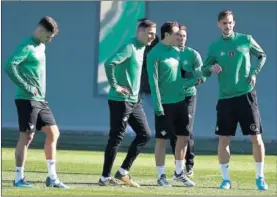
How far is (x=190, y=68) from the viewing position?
12977 millimetres

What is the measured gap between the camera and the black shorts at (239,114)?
12.0 meters

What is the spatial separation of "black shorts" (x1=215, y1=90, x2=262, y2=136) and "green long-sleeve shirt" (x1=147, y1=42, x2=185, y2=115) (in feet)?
1.94

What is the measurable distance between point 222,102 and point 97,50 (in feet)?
34.4

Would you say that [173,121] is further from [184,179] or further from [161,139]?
[184,179]

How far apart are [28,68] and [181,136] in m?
2.18

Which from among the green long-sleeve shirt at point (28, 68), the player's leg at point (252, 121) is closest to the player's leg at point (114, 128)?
the green long-sleeve shirt at point (28, 68)

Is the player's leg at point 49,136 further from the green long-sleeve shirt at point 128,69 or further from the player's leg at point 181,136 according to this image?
the player's leg at point 181,136

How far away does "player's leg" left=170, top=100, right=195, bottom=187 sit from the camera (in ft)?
40.6

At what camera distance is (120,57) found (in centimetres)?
1191

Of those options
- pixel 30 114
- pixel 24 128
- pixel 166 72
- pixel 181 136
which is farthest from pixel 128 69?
pixel 24 128

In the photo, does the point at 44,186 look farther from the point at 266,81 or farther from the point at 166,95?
the point at 266,81

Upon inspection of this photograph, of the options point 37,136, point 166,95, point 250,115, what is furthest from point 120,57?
point 37,136

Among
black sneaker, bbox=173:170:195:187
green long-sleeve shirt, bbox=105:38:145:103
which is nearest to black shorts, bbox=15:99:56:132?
green long-sleeve shirt, bbox=105:38:145:103

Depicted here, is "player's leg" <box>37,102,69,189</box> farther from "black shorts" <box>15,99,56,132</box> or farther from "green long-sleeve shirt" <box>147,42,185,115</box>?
"green long-sleeve shirt" <box>147,42,185,115</box>
